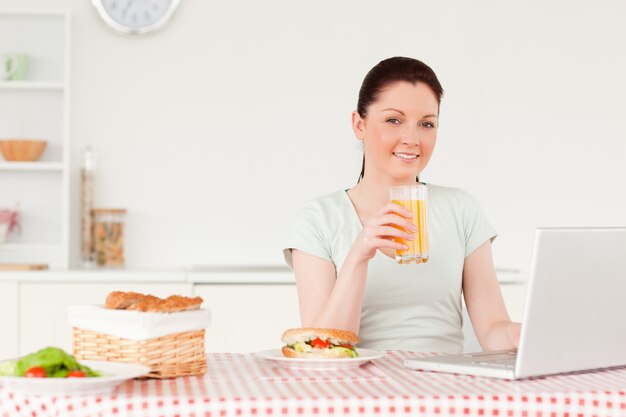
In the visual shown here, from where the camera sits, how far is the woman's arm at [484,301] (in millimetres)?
2197

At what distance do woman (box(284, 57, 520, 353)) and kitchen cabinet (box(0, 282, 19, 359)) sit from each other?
5.22 feet

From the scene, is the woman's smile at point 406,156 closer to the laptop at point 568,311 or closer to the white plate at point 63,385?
the laptop at point 568,311

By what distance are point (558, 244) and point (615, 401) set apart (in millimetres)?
242

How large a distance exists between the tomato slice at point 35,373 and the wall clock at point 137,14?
2915mm

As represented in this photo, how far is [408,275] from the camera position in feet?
7.47

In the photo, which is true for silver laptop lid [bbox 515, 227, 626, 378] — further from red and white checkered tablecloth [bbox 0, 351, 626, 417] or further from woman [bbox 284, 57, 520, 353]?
woman [bbox 284, 57, 520, 353]

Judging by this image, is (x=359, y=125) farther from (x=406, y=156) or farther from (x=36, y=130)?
(x=36, y=130)

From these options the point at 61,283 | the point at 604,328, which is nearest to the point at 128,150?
the point at 61,283

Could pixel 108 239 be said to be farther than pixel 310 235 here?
Yes

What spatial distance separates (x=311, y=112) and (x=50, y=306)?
1356 millimetres

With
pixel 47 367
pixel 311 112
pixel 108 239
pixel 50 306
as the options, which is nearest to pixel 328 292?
pixel 47 367

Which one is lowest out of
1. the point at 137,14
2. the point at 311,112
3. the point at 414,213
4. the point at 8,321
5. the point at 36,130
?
the point at 8,321

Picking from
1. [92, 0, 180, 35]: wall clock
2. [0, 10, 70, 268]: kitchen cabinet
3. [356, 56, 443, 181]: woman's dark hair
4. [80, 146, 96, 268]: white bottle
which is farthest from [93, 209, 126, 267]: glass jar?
[356, 56, 443, 181]: woman's dark hair

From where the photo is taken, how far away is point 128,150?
4.17m
